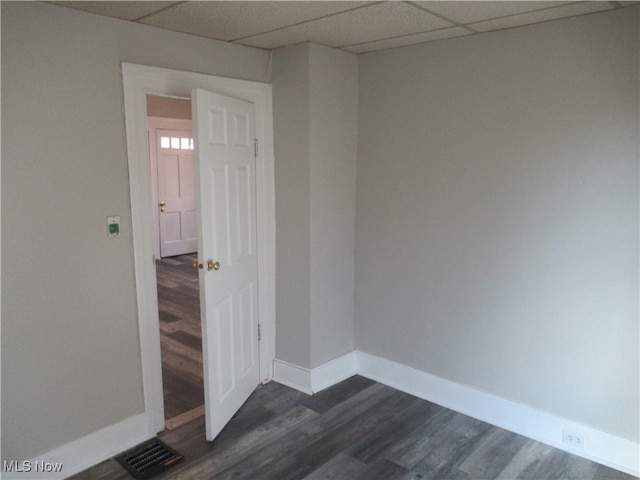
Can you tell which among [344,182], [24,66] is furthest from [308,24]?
[24,66]

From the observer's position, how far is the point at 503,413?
295cm

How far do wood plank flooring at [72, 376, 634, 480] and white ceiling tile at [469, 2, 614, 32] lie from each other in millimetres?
2249

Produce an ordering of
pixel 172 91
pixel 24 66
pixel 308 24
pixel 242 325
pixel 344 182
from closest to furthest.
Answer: pixel 24 66 < pixel 308 24 < pixel 172 91 < pixel 242 325 < pixel 344 182

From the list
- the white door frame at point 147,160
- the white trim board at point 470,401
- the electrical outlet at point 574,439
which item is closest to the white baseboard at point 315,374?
the white trim board at point 470,401

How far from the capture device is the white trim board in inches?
102

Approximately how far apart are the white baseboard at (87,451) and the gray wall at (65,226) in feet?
0.15

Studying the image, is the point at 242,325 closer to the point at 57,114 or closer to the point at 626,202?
the point at 57,114

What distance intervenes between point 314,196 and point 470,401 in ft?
5.26

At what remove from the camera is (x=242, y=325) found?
3.20 m

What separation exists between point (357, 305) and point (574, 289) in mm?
1481

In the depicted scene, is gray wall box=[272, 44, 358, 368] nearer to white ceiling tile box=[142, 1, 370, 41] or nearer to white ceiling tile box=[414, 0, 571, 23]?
white ceiling tile box=[142, 1, 370, 41]

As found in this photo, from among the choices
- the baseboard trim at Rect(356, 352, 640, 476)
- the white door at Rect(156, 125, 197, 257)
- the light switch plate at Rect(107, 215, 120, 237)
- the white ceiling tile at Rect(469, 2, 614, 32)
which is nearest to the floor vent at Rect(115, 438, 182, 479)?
the light switch plate at Rect(107, 215, 120, 237)

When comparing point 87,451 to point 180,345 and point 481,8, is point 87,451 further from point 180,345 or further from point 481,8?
point 481,8

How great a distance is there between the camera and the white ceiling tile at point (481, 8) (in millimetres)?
2234
